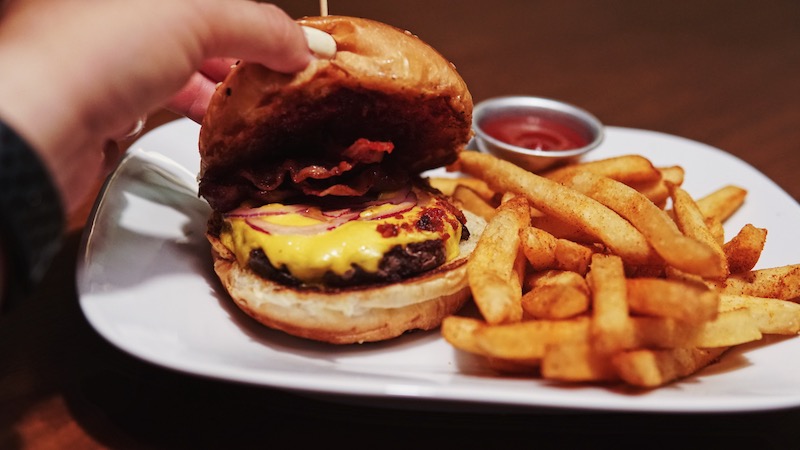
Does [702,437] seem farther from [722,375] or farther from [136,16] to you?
[136,16]

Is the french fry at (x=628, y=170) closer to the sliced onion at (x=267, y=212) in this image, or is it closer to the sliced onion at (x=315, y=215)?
the sliced onion at (x=315, y=215)

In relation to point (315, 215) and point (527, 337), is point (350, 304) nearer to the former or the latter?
point (315, 215)

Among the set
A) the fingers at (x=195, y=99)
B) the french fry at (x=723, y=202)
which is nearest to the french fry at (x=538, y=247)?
the french fry at (x=723, y=202)

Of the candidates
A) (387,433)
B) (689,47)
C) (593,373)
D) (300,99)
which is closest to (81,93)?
(300,99)

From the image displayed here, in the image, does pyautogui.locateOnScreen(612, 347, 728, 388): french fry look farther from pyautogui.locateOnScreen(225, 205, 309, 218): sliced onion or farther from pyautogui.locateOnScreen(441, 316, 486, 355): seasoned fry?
pyautogui.locateOnScreen(225, 205, 309, 218): sliced onion

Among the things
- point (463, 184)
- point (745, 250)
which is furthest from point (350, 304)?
point (745, 250)

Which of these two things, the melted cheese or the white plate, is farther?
the melted cheese

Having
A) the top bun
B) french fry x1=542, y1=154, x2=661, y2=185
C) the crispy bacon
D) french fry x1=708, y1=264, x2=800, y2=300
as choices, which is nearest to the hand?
the top bun
